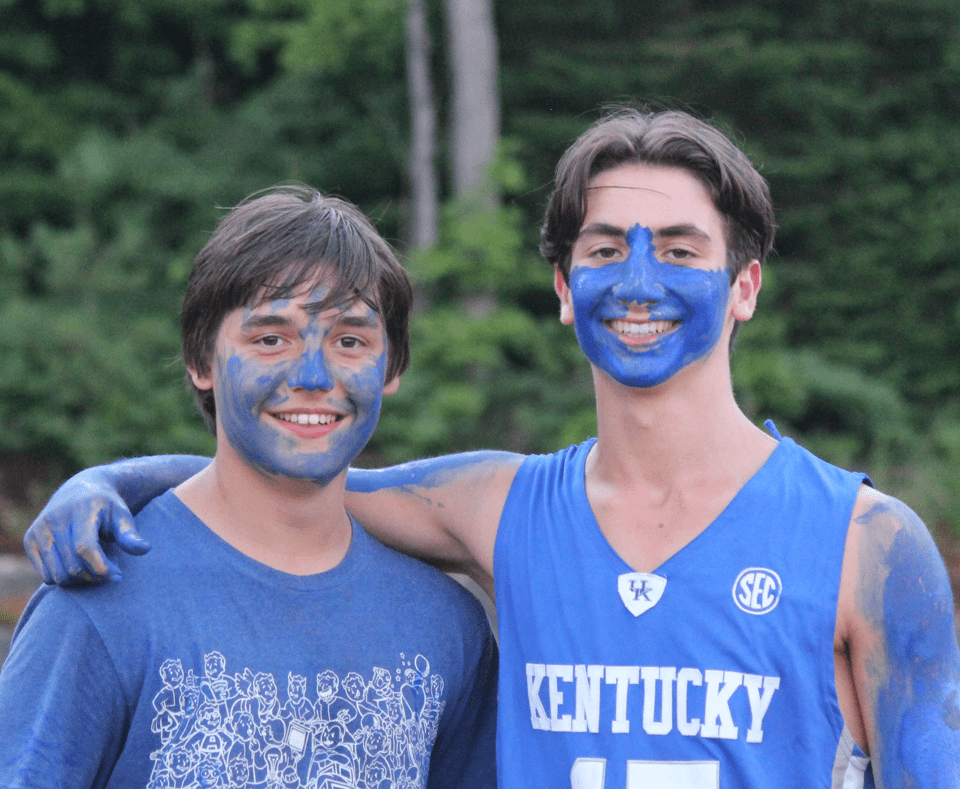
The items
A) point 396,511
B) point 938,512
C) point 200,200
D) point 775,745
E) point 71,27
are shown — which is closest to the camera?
point 775,745

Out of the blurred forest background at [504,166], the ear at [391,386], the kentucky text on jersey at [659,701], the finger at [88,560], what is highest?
the blurred forest background at [504,166]

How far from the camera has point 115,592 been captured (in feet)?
7.82

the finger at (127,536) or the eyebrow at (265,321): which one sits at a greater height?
the eyebrow at (265,321)

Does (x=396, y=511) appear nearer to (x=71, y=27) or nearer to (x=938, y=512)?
(x=938, y=512)

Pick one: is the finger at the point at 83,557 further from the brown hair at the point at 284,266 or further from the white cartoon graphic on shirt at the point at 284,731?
the brown hair at the point at 284,266

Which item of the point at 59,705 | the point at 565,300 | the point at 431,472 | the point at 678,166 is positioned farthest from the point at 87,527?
the point at 678,166

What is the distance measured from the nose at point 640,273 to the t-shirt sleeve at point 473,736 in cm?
86

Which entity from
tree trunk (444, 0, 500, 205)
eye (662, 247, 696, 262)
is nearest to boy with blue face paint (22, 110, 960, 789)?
eye (662, 247, 696, 262)

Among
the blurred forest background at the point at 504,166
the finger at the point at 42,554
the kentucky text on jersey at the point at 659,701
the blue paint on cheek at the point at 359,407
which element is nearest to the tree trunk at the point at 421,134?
the blurred forest background at the point at 504,166

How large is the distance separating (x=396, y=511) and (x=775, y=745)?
1088 mm

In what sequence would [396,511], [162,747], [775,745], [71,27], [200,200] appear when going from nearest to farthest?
[162,747], [775,745], [396,511], [200,200], [71,27]

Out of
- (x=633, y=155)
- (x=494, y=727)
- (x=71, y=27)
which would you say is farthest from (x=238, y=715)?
(x=71, y=27)

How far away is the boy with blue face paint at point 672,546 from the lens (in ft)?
8.13

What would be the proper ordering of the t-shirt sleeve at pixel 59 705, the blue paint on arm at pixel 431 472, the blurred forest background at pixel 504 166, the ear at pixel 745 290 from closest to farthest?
the t-shirt sleeve at pixel 59 705 → the ear at pixel 745 290 → the blue paint on arm at pixel 431 472 → the blurred forest background at pixel 504 166
